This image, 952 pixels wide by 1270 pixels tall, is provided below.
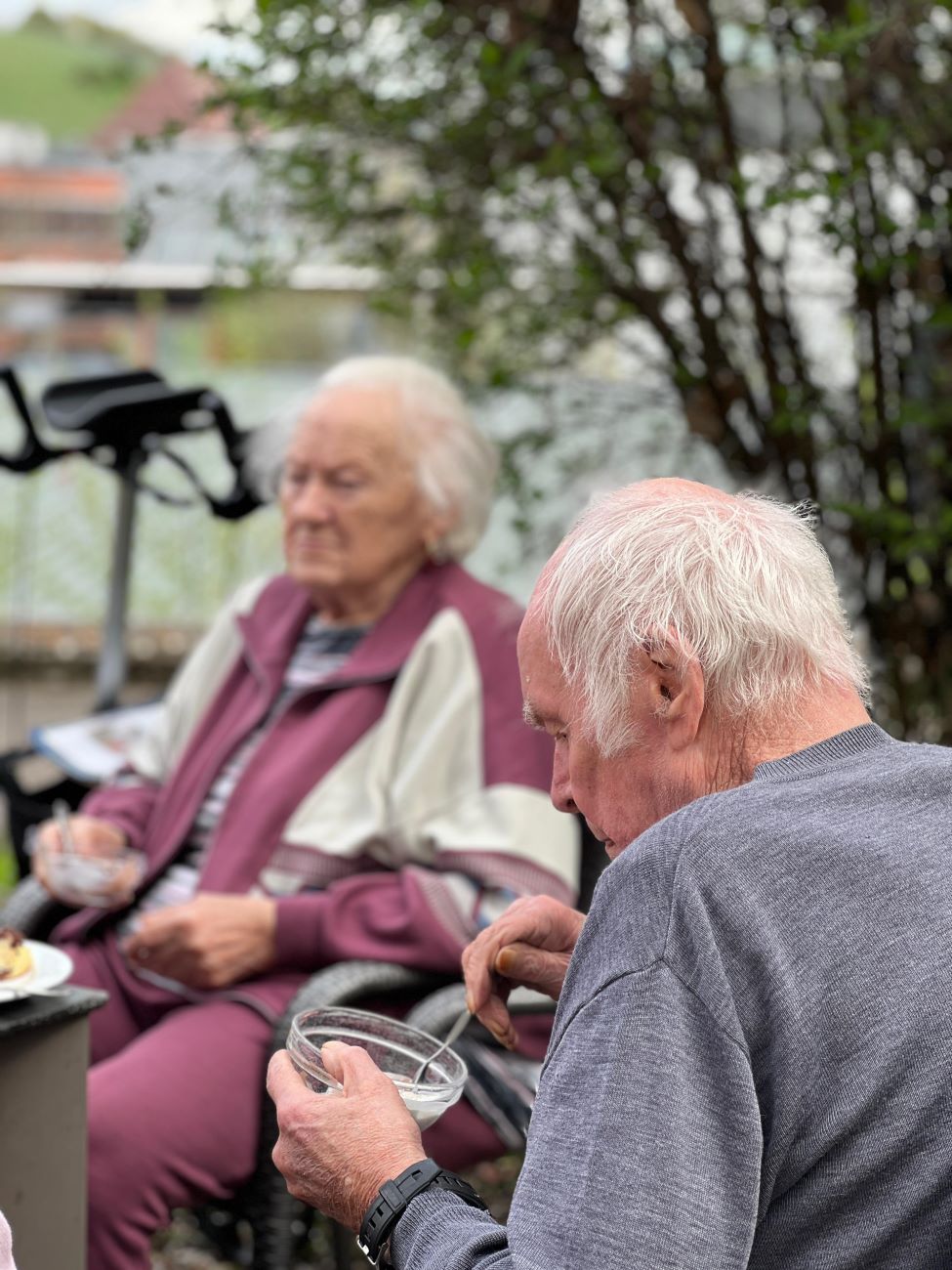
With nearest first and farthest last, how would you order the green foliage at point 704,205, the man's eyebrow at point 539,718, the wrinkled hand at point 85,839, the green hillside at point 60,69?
1. the man's eyebrow at point 539,718
2. the wrinkled hand at point 85,839
3. the green foliage at point 704,205
4. the green hillside at point 60,69

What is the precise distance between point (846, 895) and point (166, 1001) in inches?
68.8

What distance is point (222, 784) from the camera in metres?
2.91

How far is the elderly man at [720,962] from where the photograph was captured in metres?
1.16

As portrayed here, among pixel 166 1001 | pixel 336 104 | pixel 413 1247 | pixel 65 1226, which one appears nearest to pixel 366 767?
pixel 166 1001

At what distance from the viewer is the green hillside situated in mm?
8375

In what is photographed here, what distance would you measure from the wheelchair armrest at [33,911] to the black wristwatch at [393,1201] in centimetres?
169

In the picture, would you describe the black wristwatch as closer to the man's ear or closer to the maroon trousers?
the man's ear

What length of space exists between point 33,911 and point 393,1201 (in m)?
1.73

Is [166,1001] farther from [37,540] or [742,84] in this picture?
[37,540]

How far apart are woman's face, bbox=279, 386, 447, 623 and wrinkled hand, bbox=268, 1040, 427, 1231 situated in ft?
5.06

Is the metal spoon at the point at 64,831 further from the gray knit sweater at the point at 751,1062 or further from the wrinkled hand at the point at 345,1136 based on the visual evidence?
the gray knit sweater at the point at 751,1062

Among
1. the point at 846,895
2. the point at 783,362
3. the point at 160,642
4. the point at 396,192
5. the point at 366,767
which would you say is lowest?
the point at 160,642

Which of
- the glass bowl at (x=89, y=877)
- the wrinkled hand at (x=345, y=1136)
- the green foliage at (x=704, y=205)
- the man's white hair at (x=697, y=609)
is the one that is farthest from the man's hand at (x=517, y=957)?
the green foliage at (x=704, y=205)

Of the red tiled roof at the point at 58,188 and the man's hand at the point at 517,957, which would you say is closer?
the man's hand at the point at 517,957
